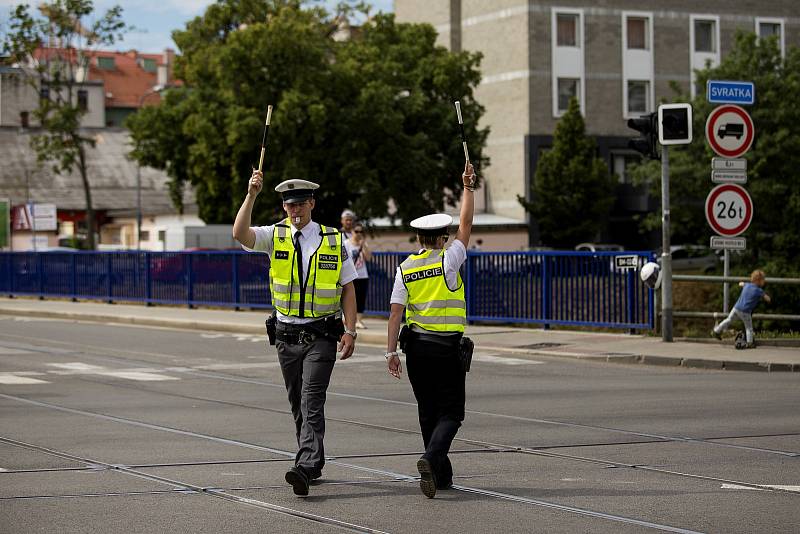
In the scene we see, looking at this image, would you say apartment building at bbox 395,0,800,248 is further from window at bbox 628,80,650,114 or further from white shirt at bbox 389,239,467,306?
white shirt at bbox 389,239,467,306

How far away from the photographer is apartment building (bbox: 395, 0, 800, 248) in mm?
64438

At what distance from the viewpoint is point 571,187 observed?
193 feet

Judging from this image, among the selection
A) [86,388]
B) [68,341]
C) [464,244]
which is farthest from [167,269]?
[464,244]

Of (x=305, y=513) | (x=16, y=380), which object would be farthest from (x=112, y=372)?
(x=305, y=513)

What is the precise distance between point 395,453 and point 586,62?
56659 millimetres

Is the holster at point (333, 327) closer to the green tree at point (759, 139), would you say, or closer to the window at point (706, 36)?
the green tree at point (759, 139)

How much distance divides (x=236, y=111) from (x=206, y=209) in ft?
17.0

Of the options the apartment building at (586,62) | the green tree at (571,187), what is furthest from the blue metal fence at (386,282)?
the apartment building at (586,62)

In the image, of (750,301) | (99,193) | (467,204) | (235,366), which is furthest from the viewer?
(99,193)

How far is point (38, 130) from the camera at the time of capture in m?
92.5

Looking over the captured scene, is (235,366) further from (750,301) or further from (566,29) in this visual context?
(566,29)

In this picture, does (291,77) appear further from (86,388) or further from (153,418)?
(153,418)

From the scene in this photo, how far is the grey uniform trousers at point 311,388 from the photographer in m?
8.25

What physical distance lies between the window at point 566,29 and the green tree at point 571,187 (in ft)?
22.3
